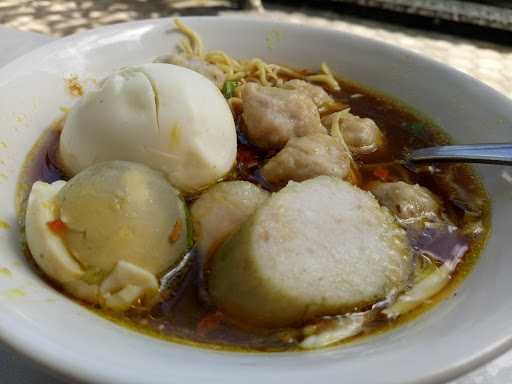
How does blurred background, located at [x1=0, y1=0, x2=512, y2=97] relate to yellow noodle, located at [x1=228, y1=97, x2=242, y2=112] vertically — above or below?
below

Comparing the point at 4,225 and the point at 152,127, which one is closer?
the point at 4,225

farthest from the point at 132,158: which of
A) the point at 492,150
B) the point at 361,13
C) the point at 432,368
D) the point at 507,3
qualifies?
the point at 507,3

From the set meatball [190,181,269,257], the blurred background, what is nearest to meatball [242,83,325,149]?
meatball [190,181,269,257]

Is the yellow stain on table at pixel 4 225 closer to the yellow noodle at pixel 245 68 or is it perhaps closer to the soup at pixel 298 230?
the soup at pixel 298 230

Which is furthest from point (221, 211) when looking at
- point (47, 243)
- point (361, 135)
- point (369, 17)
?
point (369, 17)

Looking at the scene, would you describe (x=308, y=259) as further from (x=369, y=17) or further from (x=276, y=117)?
(x=369, y=17)

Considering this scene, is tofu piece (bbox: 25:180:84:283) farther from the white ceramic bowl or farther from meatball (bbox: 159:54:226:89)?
meatball (bbox: 159:54:226:89)
